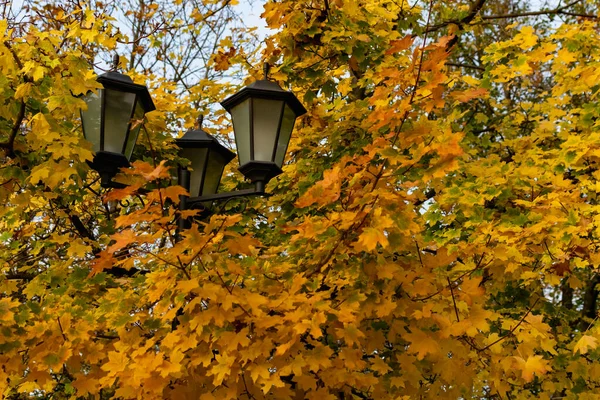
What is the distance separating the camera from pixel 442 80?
2004mm

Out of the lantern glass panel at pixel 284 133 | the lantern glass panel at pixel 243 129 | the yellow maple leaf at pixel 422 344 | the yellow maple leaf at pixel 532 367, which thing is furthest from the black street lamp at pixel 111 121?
the yellow maple leaf at pixel 532 367

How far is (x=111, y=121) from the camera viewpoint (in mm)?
2602

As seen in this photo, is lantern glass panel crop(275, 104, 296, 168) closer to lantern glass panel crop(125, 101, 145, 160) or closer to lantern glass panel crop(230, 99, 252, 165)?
lantern glass panel crop(230, 99, 252, 165)

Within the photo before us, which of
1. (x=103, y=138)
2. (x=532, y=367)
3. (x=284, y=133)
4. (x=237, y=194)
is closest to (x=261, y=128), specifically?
(x=284, y=133)

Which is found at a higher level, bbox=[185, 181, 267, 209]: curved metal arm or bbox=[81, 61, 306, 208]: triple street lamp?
bbox=[81, 61, 306, 208]: triple street lamp

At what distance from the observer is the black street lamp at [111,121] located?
8.39 feet

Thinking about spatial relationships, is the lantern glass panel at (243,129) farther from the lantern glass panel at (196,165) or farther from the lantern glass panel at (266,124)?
the lantern glass panel at (196,165)

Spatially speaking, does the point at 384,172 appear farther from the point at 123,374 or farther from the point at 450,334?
the point at 123,374

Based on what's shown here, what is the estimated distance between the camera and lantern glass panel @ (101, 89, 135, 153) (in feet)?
8.46

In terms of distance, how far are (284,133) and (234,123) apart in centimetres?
26

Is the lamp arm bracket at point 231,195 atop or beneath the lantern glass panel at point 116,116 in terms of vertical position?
beneath

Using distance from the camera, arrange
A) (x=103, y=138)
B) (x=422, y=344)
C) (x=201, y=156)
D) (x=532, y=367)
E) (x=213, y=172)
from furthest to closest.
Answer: (x=213, y=172), (x=201, y=156), (x=103, y=138), (x=422, y=344), (x=532, y=367)

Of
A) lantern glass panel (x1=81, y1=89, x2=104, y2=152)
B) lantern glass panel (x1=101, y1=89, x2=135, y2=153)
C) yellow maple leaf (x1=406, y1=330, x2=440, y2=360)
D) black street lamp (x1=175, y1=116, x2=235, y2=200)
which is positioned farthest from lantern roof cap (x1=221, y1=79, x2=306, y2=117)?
yellow maple leaf (x1=406, y1=330, x2=440, y2=360)

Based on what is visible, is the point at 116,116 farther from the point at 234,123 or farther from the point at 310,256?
the point at 310,256
